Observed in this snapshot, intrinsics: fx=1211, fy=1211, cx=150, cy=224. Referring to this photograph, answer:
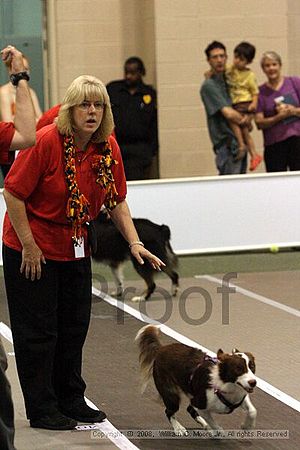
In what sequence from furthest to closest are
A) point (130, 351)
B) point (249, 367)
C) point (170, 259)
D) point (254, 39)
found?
1. point (254, 39)
2. point (170, 259)
3. point (130, 351)
4. point (249, 367)

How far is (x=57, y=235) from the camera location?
5637 millimetres

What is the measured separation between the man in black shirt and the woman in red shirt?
6.84 m

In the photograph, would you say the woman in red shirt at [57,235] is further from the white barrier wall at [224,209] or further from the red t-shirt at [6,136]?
the white barrier wall at [224,209]

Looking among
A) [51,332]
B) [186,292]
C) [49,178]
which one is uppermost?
[49,178]

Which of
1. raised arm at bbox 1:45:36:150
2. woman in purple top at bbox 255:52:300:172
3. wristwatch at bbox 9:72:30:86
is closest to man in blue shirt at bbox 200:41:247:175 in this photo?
woman in purple top at bbox 255:52:300:172

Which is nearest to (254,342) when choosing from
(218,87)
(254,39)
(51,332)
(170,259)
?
(170,259)

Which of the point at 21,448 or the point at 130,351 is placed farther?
the point at 130,351

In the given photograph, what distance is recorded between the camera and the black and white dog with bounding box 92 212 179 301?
9.23 metres

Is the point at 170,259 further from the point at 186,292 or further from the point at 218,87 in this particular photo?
the point at 218,87

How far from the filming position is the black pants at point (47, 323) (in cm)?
564

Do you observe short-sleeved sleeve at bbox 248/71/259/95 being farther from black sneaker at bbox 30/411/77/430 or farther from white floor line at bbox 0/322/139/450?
black sneaker at bbox 30/411/77/430

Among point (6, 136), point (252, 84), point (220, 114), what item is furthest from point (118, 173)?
point (252, 84)

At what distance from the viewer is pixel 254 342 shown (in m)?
7.73

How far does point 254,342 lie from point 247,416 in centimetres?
219
